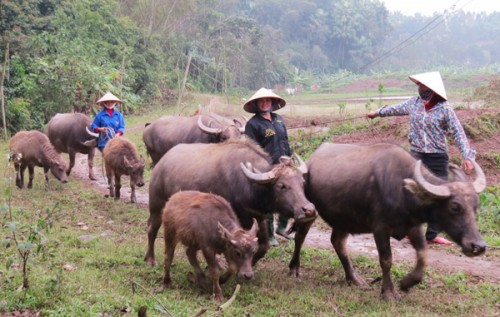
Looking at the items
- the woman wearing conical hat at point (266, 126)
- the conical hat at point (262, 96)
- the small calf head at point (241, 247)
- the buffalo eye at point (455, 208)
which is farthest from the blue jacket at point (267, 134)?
the buffalo eye at point (455, 208)

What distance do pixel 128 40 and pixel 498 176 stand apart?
23.6 metres

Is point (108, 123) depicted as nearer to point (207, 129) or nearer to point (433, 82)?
point (207, 129)

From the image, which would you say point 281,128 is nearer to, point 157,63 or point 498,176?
point 498,176

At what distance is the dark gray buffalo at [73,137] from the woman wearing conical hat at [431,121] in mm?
7629

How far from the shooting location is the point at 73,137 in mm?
11766

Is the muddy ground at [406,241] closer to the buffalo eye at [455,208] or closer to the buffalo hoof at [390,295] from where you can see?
the buffalo hoof at [390,295]

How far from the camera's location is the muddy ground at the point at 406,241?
6.08 m

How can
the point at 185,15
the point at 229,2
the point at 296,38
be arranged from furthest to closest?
the point at 296,38, the point at 229,2, the point at 185,15

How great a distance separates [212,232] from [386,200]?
66.0 inches

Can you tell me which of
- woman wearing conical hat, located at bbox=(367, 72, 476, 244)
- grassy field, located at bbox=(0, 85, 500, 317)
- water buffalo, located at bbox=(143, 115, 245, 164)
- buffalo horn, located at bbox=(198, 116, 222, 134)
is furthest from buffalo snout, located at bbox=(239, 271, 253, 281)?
buffalo horn, located at bbox=(198, 116, 222, 134)

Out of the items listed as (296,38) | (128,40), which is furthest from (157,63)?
(296,38)

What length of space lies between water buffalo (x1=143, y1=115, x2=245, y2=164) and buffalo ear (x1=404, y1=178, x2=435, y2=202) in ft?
13.5

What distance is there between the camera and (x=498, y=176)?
9.38m

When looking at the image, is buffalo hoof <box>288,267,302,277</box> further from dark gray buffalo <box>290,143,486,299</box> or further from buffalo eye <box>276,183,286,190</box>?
buffalo eye <box>276,183,286,190</box>
